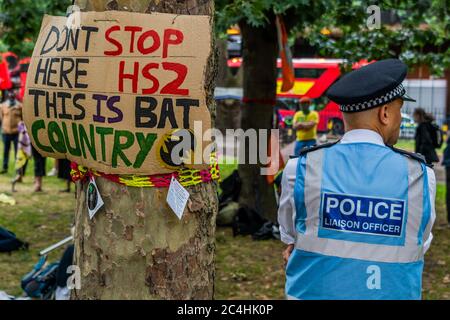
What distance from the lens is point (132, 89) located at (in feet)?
8.55

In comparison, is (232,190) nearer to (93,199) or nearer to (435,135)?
(435,135)

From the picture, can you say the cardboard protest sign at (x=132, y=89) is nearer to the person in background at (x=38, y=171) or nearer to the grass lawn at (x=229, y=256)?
the grass lawn at (x=229, y=256)

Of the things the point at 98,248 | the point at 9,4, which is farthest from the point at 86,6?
the point at 9,4

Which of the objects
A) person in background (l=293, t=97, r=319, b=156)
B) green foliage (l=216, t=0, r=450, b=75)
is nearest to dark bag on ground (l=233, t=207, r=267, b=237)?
green foliage (l=216, t=0, r=450, b=75)

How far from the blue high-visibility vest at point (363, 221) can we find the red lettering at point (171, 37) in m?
0.68

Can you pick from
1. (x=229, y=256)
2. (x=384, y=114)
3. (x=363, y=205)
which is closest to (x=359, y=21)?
(x=229, y=256)

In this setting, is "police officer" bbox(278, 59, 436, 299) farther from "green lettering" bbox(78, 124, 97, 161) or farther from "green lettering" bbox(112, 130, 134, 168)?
"green lettering" bbox(78, 124, 97, 161)

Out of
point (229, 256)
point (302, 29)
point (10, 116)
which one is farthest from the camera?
point (10, 116)

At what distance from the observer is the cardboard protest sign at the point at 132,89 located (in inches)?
103

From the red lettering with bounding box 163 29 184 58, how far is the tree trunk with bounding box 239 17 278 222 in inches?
277

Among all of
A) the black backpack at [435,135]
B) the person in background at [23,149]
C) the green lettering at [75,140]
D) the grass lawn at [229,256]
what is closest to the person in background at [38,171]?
the person in background at [23,149]

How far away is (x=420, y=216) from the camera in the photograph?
8.95 ft

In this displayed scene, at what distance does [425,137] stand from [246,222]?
3.15 m
